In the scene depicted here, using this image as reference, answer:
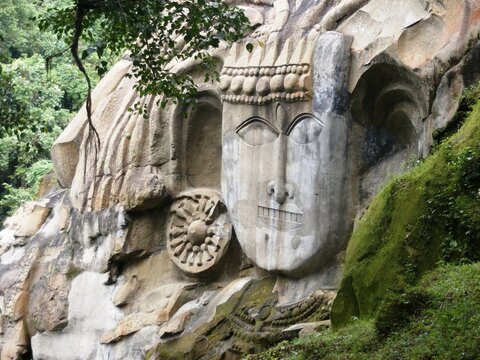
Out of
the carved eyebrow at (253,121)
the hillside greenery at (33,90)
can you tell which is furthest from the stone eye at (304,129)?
the hillside greenery at (33,90)

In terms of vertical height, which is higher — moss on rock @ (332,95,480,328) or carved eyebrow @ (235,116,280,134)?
carved eyebrow @ (235,116,280,134)

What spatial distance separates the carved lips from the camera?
9633mm

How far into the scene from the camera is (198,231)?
10461 millimetres

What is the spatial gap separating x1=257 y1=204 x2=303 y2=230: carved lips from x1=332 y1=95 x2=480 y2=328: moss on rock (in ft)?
7.48

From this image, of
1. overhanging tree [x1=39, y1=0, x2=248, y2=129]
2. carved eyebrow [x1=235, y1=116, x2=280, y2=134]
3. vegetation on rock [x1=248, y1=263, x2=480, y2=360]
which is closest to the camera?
vegetation on rock [x1=248, y1=263, x2=480, y2=360]

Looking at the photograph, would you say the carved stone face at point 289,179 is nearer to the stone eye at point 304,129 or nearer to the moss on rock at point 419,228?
the stone eye at point 304,129

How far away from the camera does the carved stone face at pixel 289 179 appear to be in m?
9.46

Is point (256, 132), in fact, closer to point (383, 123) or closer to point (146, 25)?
point (383, 123)

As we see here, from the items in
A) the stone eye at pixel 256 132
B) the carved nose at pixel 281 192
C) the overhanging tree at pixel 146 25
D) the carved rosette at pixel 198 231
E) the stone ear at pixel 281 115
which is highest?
the overhanging tree at pixel 146 25

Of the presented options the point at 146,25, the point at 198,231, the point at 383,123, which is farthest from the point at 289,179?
the point at 146,25

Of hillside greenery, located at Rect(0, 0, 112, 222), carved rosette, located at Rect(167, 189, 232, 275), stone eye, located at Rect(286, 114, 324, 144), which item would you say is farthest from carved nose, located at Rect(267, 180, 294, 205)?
hillside greenery, located at Rect(0, 0, 112, 222)

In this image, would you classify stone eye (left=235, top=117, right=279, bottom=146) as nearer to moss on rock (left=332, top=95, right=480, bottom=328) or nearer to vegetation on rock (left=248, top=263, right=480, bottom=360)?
moss on rock (left=332, top=95, right=480, bottom=328)

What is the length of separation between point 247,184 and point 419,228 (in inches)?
134

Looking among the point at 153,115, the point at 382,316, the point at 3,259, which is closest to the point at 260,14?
the point at 153,115
